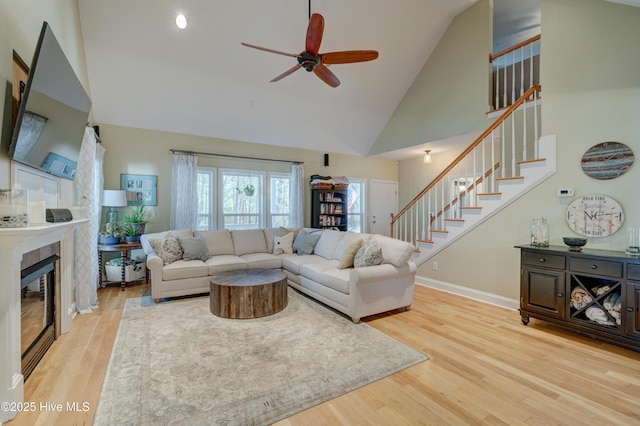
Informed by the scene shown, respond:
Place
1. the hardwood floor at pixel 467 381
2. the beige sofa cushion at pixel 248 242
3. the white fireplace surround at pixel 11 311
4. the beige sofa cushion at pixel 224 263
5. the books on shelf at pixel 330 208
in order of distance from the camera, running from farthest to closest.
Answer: the books on shelf at pixel 330 208 → the beige sofa cushion at pixel 248 242 → the beige sofa cushion at pixel 224 263 → the hardwood floor at pixel 467 381 → the white fireplace surround at pixel 11 311

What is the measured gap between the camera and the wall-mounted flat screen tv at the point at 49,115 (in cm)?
198

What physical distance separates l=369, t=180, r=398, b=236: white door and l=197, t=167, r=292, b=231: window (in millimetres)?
2425

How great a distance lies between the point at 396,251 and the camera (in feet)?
11.8

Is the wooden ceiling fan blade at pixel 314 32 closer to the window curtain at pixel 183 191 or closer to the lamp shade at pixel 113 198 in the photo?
the window curtain at pixel 183 191

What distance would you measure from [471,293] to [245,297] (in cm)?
318

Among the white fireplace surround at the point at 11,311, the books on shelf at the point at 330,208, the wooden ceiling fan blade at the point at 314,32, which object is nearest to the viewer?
the white fireplace surround at the point at 11,311

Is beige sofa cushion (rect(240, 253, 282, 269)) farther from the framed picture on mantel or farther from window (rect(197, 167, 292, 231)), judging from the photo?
the framed picture on mantel

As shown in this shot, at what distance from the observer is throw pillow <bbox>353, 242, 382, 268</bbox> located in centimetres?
355

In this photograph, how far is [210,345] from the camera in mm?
2764

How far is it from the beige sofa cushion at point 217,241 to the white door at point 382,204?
4.00 meters

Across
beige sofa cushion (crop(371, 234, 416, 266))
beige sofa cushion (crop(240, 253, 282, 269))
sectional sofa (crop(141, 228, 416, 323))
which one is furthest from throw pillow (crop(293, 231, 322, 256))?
beige sofa cushion (crop(371, 234, 416, 266))

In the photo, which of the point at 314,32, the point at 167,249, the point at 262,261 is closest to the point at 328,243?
the point at 262,261

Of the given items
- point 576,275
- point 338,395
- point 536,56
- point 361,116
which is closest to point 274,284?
point 338,395

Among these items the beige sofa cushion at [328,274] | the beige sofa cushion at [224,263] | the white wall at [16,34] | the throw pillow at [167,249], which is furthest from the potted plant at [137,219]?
the beige sofa cushion at [328,274]
